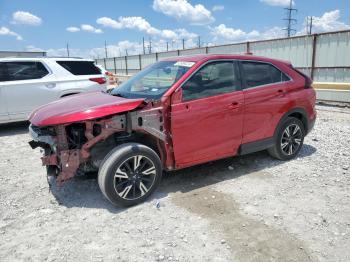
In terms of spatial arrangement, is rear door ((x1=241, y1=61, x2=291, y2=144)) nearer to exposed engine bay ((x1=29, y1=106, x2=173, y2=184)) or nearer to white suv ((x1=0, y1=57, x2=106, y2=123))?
exposed engine bay ((x1=29, y1=106, x2=173, y2=184))

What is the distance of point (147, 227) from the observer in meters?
3.42

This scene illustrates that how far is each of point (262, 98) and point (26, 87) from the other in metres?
5.52

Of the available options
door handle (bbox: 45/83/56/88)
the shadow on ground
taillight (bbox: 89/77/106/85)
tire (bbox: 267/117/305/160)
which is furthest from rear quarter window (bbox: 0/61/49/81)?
tire (bbox: 267/117/305/160)

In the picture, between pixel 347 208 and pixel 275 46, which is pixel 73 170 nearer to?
pixel 347 208

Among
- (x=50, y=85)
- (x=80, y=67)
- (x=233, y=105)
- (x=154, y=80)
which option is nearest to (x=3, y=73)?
(x=50, y=85)

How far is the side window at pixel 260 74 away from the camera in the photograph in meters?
4.64

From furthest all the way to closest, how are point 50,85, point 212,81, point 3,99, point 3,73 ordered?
point 50,85 → point 3,73 → point 3,99 → point 212,81

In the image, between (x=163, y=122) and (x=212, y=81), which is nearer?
(x=163, y=122)

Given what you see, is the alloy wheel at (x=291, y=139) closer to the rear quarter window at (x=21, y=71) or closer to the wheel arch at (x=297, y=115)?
the wheel arch at (x=297, y=115)

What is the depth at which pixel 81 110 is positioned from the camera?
141 inches

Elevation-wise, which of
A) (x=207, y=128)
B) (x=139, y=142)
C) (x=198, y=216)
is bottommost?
(x=198, y=216)

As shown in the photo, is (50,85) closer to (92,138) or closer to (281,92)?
(92,138)

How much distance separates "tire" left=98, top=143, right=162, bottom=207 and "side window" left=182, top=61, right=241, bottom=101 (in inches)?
35.4

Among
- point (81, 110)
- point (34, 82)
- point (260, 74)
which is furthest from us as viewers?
point (34, 82)
